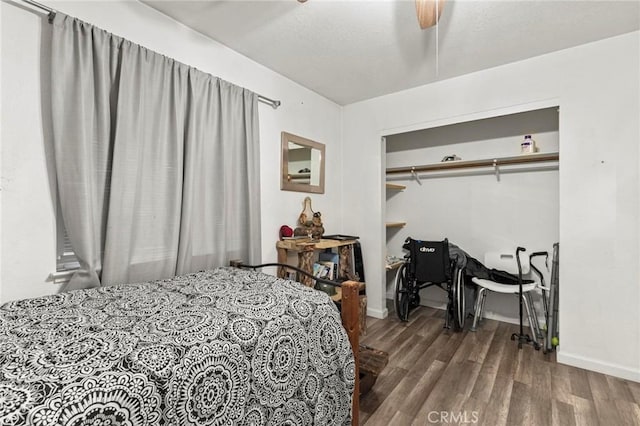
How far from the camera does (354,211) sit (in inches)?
142

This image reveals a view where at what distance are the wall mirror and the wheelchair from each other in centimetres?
125

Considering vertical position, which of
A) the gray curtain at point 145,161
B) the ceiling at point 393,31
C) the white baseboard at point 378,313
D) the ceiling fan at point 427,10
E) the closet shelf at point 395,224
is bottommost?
the white baseboard at point 378,313

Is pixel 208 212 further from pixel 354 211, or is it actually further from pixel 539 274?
pixel 539 274

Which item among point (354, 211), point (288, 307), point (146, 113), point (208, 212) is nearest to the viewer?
point (288, 307)

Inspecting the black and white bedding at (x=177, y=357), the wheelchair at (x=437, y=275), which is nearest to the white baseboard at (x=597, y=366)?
the wheelchair at (x=437, y=275)

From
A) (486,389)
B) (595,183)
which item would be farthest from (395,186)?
(486,389)

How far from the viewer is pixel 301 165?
10.2 ft

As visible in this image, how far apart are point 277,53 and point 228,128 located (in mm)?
795

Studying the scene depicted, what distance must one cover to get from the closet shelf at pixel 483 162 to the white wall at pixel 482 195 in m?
0.08

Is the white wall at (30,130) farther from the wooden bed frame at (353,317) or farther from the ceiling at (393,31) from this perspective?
the wooden bed frame at (353,317)

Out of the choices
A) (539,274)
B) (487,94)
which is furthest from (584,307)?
(487,94)

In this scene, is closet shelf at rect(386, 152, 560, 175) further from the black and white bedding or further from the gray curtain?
the black and white bedding

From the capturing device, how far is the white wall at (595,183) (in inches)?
85.5

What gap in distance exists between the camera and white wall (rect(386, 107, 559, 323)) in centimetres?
301
